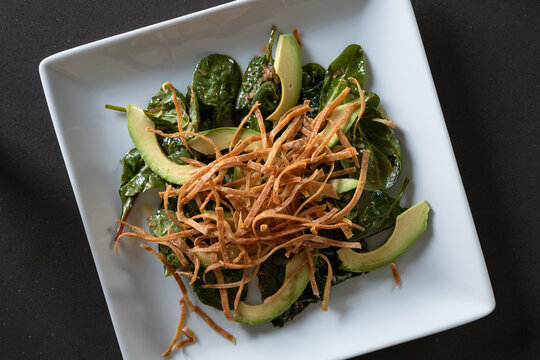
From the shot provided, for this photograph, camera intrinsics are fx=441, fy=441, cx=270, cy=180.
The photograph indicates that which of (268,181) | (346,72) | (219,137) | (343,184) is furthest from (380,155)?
(219,137)

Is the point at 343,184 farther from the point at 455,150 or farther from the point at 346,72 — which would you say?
the point at 455,150

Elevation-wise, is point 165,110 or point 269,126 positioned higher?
point 165,110

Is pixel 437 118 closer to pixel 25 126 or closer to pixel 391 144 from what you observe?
pixel 391 144

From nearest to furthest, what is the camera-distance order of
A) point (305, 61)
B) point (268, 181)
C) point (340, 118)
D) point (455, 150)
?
point (268, 181)
point (340, 118)
point (305, 61)
point (455, 150)

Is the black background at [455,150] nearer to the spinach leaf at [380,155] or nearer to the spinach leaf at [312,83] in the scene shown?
the spinach leaf at [380,155]

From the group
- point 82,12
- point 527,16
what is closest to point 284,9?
point 82,12

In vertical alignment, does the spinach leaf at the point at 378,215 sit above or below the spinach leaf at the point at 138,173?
below

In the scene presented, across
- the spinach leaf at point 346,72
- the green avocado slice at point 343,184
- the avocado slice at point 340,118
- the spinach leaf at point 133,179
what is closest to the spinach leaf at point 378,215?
the green avocado slice at point 343,184
